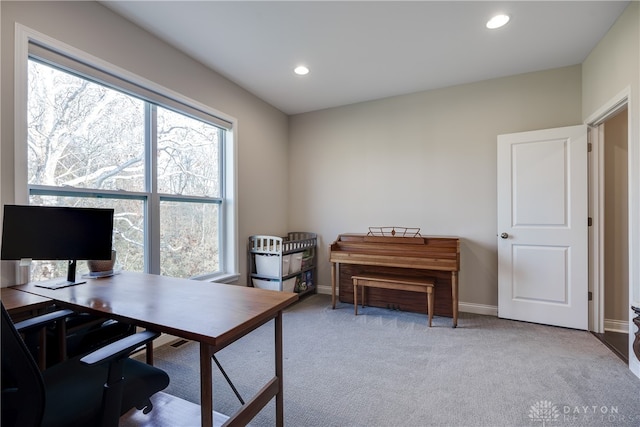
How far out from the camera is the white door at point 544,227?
8.97ft

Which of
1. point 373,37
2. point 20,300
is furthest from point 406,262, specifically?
point 20,300

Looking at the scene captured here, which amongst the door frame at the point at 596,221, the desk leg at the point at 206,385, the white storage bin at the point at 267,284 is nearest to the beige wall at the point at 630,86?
the door frame at the point at 596,221

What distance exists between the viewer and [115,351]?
0.94m

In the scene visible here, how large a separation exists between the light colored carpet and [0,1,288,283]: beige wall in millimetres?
1465

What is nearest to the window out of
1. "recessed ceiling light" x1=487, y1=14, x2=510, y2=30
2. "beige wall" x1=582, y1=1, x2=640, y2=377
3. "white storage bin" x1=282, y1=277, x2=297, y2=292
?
"white storage bin" x1=282, y1=277, x2=297, y2=292

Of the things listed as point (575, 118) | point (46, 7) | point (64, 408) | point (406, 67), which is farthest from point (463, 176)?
point (46, 7)

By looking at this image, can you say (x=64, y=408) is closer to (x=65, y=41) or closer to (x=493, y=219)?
(x=65, y=41)

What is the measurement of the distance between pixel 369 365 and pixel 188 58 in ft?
10.5

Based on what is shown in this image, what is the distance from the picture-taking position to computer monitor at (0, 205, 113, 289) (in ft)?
5.14

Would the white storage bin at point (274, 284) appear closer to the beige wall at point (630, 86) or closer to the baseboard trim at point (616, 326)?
the beige wall at point (630, 86)

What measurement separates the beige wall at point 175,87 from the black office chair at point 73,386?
1.25 m

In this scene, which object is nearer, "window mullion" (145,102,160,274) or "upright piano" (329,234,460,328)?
"window mullion" (145,102,160,274)

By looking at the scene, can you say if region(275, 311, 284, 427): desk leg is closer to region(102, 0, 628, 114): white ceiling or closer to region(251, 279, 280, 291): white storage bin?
region(251, 279, 280, 291): white storage bin

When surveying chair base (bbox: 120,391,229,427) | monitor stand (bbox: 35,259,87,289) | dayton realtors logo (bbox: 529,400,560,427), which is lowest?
dayton realtors logo (bbox: 529,400,560,427)
